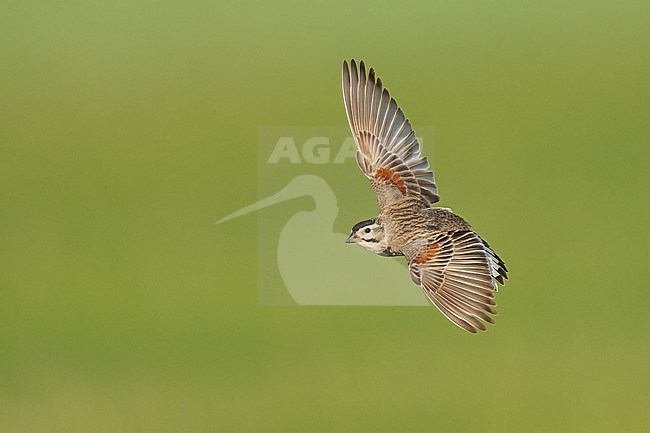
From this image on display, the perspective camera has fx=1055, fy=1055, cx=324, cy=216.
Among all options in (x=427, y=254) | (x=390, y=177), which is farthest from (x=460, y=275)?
(x=390, y=177)

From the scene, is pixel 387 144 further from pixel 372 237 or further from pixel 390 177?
pixel 372 237

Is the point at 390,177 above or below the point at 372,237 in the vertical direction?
above

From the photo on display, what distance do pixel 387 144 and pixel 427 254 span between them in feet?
0.70

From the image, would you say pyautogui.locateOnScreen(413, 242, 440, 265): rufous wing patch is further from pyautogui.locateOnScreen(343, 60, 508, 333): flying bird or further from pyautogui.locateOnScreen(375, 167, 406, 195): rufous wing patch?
pyautogui.locateOnScreen(375, 167, 406, 195): rufous wing patch

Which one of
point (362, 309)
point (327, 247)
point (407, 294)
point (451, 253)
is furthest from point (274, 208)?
point (451, 253)

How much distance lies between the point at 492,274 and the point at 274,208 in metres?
1.08

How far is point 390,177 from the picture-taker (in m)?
1.72

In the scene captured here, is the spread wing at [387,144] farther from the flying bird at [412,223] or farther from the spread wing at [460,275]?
the spread wing at [460,275]

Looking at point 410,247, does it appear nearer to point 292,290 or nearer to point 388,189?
point 388,189

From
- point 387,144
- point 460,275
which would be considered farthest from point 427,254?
point 387,144

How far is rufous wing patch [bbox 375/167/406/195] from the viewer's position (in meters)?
1.71

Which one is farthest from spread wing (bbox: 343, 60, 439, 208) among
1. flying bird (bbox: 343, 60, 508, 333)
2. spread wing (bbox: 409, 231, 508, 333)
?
spread wing (bbox: 409, 231, 508, 333)

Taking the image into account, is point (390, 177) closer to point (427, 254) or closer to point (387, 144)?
point (387, 144)

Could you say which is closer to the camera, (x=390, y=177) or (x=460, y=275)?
(x=460, y=275)
